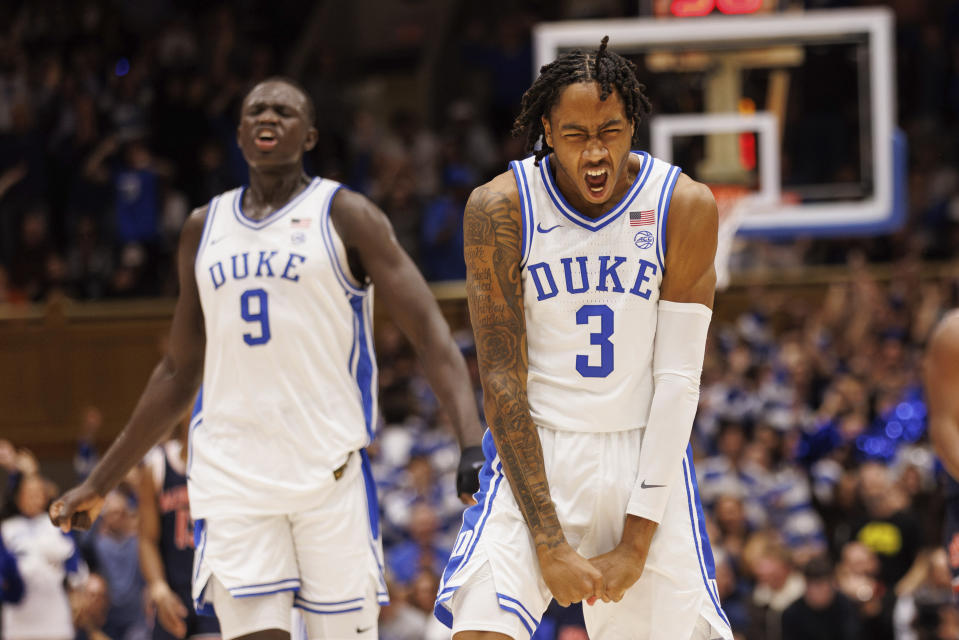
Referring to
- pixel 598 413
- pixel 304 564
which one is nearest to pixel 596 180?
pixel 598 413

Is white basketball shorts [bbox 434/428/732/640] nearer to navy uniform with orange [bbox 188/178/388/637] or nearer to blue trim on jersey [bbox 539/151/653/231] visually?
blue trim on jersey [bbox 539/151/653/231]

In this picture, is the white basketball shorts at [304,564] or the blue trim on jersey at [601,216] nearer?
the blue trim on jersey at [601,216]

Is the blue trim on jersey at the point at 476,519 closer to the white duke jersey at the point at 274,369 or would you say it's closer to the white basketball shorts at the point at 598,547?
the white basketball shorts at the point at 598,547

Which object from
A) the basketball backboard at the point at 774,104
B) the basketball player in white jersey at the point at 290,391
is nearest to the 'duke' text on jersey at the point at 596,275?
the basketball player in white jersey at the point at 290,391

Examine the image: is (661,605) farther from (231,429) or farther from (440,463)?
(440,463)

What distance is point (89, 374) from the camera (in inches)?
553

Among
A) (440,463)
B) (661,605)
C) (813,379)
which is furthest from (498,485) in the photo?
(813,379)

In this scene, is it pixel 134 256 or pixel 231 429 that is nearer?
pixel 231 429

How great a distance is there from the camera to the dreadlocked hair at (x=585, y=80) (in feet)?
12.6

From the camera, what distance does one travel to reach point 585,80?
151 inches

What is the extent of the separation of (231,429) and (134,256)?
10142 mm

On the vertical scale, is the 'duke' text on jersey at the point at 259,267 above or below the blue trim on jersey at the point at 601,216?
below

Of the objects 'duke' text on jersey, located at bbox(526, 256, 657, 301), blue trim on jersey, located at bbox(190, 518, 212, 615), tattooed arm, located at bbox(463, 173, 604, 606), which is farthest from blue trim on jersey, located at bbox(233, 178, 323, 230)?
'duke' text on jersey, located at bbox(526, 256, 657, 301)

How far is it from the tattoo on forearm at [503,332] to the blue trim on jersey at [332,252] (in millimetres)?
1036
